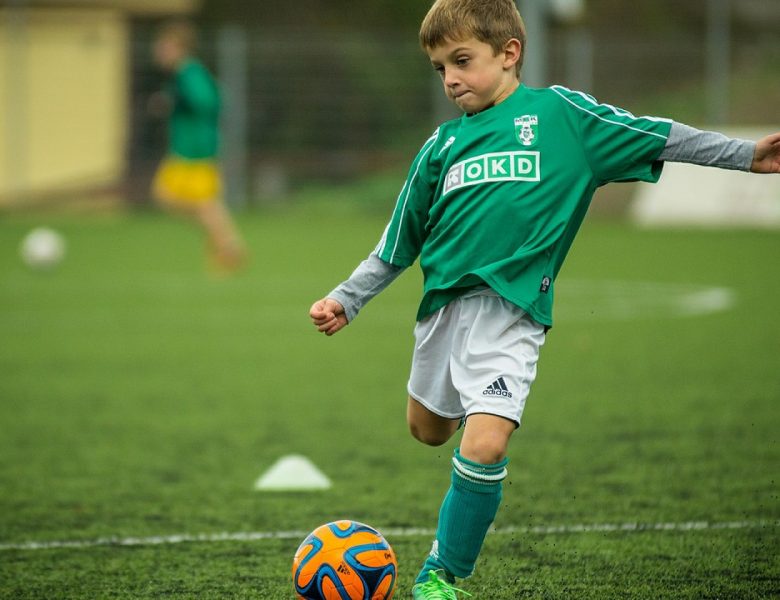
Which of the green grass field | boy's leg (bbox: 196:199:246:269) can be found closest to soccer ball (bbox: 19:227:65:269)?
the green grass field

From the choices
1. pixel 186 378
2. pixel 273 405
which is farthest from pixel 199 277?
pixel 273 405

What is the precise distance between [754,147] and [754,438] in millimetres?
2682

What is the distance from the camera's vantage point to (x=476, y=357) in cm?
379

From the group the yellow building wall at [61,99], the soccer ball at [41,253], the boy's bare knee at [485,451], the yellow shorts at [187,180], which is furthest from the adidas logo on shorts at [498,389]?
the yellow building wall at [61,99]

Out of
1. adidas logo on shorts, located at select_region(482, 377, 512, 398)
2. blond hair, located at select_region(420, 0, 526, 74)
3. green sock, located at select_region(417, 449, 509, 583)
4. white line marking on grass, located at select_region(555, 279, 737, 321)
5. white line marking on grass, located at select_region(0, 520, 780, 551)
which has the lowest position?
white line marking on grass, located at select_region(555, 279, 737, 321)

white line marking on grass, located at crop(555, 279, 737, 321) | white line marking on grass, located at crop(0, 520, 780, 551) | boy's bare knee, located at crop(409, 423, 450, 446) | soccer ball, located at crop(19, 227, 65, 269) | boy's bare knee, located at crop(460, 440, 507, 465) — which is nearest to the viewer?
boy's bare knee, located at crop(460, 440, 507, 465)

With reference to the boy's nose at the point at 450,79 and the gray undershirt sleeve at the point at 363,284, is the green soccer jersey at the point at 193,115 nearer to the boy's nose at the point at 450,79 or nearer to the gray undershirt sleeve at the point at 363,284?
the gray undershirt sleeve at the point at 363,284

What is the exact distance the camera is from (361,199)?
24.0 meters

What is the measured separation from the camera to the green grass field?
4270 millimetres

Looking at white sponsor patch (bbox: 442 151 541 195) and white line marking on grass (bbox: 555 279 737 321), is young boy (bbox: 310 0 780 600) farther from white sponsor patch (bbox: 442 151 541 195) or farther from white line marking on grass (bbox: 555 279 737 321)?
white line marking on grass (bbox: 555 279 737 321)

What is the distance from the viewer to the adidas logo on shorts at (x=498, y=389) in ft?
12.2

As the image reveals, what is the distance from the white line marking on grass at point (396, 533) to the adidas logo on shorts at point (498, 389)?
1.08m

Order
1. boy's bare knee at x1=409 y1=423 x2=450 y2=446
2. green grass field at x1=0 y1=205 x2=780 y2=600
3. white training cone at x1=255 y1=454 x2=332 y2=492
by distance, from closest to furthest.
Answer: boy's bare knee at x1=409 y1=423 x2=450 y2=446 → green grass field at x1=0 y1=205 x2=780 y2=600 → white training cone at x1=255 y1=454 x2=332 y2=492

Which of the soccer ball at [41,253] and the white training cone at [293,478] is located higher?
the white training cone at [293,478]
